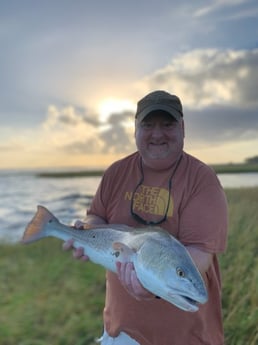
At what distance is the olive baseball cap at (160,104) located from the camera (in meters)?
3.02

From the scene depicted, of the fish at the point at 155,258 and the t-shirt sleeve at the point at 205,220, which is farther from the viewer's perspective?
the t-shirt sleeve at the point at 205,220

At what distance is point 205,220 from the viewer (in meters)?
2.73

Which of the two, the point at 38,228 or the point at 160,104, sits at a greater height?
the point at 160,104

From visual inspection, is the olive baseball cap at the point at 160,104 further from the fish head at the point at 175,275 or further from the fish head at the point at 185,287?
the fish head at the point at 185,287

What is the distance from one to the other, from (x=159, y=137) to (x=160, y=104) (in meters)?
0.22

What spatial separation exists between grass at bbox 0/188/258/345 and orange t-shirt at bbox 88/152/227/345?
155cm

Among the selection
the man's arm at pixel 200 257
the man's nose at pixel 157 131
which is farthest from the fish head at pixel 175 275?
the man's nose at pixel 157 131

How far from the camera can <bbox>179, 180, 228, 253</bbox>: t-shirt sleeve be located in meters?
2.71

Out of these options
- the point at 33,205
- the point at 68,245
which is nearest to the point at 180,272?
the point at 68,245

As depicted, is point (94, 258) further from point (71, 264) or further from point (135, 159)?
point (71, 264)

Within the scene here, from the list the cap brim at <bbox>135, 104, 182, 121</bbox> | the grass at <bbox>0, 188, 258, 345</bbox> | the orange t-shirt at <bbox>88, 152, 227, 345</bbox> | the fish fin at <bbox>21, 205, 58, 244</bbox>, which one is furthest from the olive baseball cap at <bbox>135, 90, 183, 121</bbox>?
the grass at <bbox>0, 188, 258, 345</bbox>

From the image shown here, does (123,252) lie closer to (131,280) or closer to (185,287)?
(131,280)

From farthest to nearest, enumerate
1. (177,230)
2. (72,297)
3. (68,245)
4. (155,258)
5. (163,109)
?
(72,297)
(68,245)
(163,109)
(177,230)
(155,258)

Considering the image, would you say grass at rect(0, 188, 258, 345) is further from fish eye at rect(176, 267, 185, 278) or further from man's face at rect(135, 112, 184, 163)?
fish eye at rect(176, 267, 185, 278)
